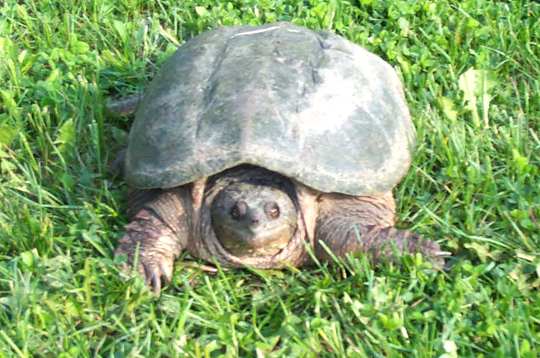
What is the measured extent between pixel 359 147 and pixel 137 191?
83 cm

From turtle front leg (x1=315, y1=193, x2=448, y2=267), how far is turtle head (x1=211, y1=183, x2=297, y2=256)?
0.42 ft

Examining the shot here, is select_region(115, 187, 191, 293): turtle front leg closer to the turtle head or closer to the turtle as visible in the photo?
the turtle

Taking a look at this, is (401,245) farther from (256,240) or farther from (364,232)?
(256,240)

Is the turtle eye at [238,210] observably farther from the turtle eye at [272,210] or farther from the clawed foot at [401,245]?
the clawed foot at [401,245]

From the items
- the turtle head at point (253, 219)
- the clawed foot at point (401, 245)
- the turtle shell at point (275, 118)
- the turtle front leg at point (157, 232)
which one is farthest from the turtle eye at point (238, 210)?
the clawed foot at point (401, 245)

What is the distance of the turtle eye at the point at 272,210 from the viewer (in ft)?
9.58

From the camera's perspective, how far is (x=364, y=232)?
297 centimetres

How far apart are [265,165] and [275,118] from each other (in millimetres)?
180

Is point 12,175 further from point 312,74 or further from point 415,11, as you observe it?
point 415,11

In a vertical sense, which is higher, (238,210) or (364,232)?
(238,210)

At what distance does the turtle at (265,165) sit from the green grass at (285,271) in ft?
0.31

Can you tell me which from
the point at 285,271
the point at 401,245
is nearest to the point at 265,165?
the point at 285,271

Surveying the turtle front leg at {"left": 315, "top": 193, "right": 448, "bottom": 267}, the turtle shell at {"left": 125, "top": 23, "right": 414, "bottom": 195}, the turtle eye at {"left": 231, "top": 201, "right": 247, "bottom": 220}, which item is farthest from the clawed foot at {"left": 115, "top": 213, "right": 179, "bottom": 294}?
the turtle front leg at {"left": 315, "top": 193, "right": 448, "bottom": 267}

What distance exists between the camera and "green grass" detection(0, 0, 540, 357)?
2.66m
